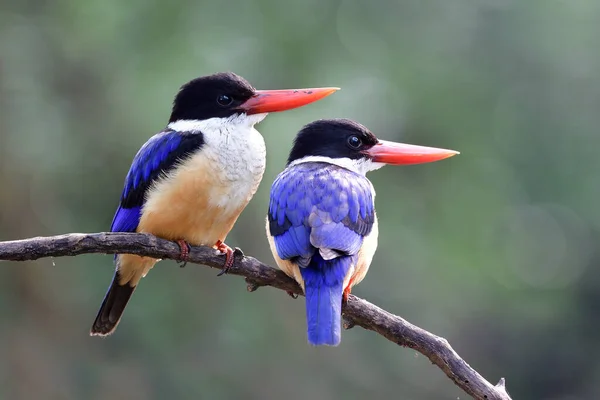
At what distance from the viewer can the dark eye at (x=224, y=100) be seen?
3.92 m

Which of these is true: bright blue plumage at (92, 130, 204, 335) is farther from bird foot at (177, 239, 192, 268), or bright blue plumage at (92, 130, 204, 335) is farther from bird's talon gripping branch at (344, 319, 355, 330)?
bird's talon gripping branch at (344, 319, 355, 330)

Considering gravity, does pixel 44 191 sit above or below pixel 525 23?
below

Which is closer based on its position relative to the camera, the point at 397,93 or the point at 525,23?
the point at 397,93

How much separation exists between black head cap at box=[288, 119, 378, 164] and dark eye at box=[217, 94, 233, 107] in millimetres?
355

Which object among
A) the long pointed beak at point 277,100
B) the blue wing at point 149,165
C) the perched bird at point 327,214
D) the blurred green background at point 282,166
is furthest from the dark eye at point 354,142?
the blurred green background at point 282,166

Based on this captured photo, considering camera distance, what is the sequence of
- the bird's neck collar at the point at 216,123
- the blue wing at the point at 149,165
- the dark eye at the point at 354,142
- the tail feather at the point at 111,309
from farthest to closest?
the dark eye at the point at 354,142 < the tail feather at the point at 111,309 < the bird's neck collar at the point at 216,123 < the blue wing at the point at 149,165

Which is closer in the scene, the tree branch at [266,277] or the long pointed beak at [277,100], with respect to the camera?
the tree branch at [266,277]

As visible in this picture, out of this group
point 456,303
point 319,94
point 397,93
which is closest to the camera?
point 319,94

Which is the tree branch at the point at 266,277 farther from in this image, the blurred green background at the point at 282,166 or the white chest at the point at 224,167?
the blurred green background at the point at 282,166

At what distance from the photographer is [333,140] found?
4.07 metres

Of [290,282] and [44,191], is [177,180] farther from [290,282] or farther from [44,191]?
[44,191]

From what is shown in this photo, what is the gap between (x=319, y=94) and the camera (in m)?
3.92

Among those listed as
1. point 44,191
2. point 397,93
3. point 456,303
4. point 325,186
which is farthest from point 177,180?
point 456,303

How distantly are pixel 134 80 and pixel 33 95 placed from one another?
2.49 feet
